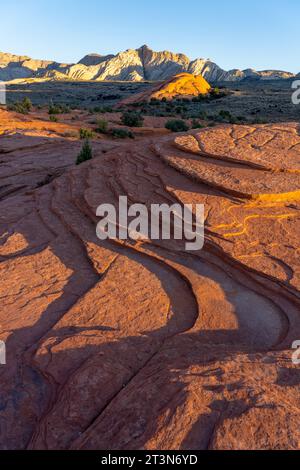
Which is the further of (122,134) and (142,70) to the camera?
(142,70)

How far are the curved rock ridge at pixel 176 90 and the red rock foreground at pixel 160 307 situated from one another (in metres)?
27.9

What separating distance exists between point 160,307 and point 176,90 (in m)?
35.0

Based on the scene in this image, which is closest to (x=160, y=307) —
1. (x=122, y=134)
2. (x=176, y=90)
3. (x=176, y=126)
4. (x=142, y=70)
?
(x=122, y=134)

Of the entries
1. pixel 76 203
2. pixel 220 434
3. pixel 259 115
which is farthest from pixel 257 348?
pixel 259 115

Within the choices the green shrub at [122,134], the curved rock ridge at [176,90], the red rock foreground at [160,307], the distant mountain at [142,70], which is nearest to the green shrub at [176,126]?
the green shrub at [122,134]

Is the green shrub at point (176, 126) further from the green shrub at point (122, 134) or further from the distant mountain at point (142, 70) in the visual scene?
the distant mountain at point (142, 70)

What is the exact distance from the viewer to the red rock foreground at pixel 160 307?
2842 millimetres

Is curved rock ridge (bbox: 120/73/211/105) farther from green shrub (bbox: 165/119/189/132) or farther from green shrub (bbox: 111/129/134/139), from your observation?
green shrub (bbox: 111/129/134/139)

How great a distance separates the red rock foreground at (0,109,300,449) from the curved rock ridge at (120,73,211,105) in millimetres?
27867

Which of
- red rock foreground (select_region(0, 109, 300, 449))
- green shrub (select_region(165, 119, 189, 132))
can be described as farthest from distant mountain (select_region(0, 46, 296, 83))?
red rock foreground (select_region(0, 109, 300, 449))

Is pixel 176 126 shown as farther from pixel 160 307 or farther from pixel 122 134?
pixel 160 307

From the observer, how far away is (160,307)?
4859mm

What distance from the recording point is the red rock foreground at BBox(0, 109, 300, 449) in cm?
284

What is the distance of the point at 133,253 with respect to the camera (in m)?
5.99
